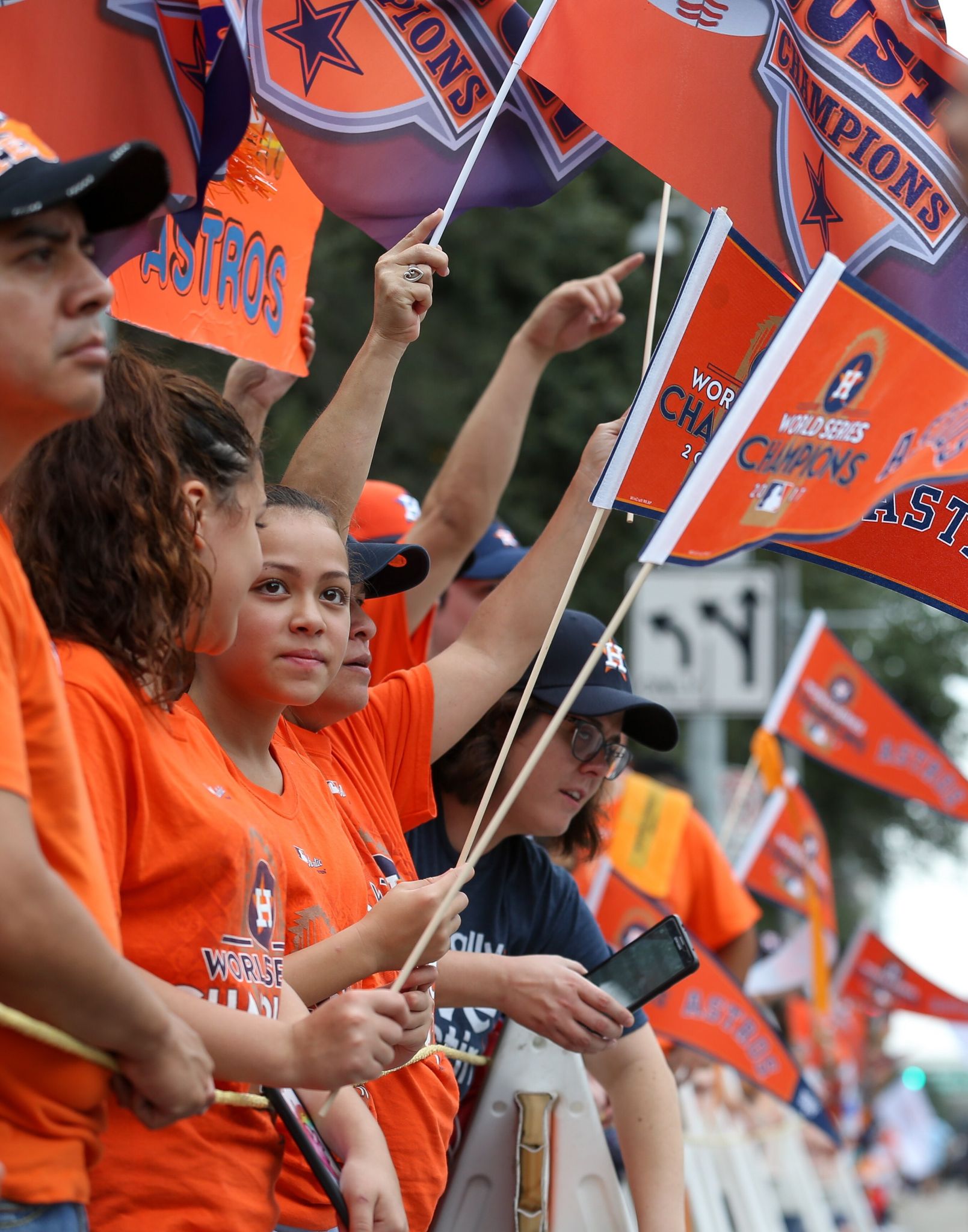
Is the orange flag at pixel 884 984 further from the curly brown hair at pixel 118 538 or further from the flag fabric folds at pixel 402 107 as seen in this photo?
the curly brown hair at pixel 118 538

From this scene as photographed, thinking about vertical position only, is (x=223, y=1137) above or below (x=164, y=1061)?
below

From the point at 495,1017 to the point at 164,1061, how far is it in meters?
1.92

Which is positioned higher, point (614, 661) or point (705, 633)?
point (614, 661)

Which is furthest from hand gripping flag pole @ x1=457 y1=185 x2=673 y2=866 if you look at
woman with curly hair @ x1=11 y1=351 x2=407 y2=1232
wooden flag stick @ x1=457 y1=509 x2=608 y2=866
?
woman with curly hair @ x1=11 y1=351 x2=407 y2=1232

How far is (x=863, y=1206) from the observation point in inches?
362

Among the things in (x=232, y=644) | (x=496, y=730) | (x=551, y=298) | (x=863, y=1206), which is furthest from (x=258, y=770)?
(x=863, y=1206)

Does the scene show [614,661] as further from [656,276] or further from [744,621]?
[744,621]

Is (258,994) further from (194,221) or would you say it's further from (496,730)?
(194,221)

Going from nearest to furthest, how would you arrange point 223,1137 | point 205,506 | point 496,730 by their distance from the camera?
point 223,1137
point 205,506
point 496,730

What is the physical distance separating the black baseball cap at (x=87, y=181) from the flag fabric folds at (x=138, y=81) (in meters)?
1.11

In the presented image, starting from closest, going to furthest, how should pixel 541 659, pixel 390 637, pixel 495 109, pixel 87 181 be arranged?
pixel 87 181 → pixel 541 659 → pixel 495 109 → pixel 390 637

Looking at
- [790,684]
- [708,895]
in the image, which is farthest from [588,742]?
[790,684]

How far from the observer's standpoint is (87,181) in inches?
73.3

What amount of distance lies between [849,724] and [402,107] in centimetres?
635
